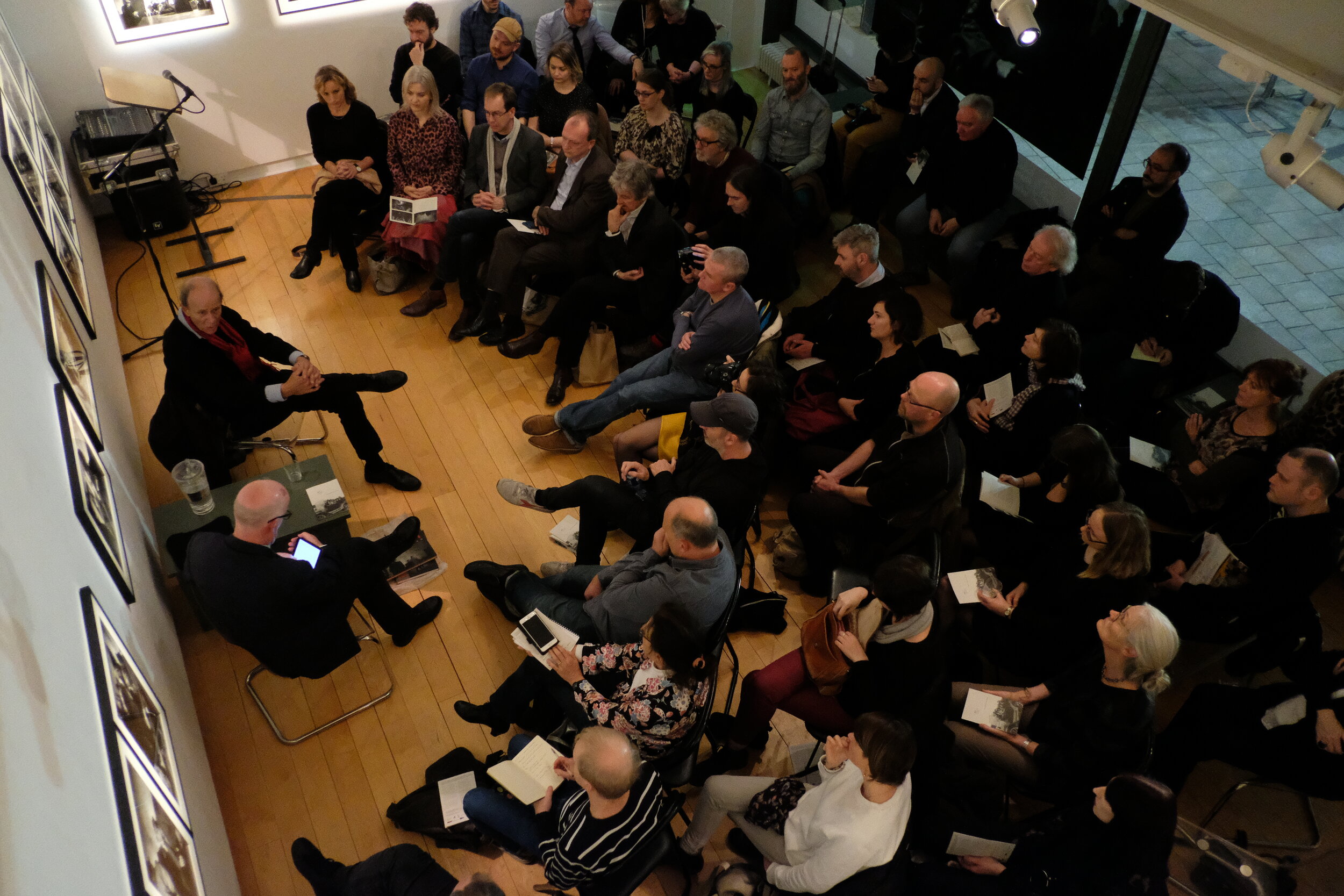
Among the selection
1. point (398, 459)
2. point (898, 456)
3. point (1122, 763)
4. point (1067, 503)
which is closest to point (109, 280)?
point (398, 459)

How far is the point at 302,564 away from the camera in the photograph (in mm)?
3561

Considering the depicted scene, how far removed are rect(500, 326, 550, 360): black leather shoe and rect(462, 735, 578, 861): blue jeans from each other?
10.6 ft

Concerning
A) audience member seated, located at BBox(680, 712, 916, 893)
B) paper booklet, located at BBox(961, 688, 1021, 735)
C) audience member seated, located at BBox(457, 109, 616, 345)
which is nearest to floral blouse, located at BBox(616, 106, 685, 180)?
audience member seated, located at BBox(457, 109, 616, 345)

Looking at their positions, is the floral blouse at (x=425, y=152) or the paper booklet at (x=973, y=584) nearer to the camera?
the paper booklet at (x=973, y=584)

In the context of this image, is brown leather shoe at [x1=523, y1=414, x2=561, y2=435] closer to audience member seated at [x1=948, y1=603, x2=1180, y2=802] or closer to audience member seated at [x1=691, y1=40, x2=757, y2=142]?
audience member seated at [x1=691, y1=40, x2=757, y2=142]

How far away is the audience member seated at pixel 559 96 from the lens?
6.47m

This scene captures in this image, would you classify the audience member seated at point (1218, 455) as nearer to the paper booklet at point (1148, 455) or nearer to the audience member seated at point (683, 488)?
the paper booklet at point (1148, 455)

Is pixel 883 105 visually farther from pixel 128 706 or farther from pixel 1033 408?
pixel 128 706

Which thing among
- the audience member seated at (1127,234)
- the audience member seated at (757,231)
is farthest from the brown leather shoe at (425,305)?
the audience member seated at (1127,234)

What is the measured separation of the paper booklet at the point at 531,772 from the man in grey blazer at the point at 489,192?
3.39 meters

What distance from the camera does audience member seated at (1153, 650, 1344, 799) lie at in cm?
339

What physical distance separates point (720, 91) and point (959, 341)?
291 cm

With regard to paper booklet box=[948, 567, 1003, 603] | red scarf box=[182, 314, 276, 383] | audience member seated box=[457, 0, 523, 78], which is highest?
audience member seated box=[457, 0, 523, 78]

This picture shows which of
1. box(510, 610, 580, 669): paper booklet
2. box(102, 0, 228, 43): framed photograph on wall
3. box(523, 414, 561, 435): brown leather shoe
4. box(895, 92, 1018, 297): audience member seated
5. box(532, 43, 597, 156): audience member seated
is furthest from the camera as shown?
box(532, 43, 597, 156): audience member seated
